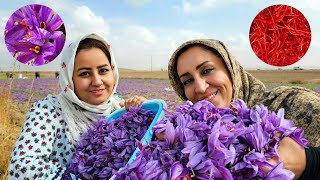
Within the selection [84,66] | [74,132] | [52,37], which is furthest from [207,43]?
[52,37]

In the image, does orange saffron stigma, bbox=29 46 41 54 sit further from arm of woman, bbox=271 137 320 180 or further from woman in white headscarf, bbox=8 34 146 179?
arm of woman, bbox=271 137 320 180

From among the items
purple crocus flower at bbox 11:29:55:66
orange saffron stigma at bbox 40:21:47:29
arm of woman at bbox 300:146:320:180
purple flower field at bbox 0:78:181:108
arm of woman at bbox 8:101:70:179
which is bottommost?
purple flower field at bbox 0:78:181:108

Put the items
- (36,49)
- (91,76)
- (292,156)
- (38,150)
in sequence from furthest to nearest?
1. (36,49)
2. (91,76)
3. (38,150)
4. (292,156)

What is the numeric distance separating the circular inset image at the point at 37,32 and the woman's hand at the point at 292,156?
2.50 meters

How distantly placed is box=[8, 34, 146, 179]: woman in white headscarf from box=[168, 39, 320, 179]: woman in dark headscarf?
0.41m

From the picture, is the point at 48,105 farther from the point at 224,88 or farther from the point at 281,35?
the point at 281,35

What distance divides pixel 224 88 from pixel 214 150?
4.31 ft

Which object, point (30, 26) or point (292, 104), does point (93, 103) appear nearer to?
point (30, 26)

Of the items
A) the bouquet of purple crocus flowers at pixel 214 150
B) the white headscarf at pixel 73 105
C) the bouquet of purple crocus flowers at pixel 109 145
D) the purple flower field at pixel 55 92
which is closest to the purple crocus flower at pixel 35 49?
the white headscarf at pixel 73 105

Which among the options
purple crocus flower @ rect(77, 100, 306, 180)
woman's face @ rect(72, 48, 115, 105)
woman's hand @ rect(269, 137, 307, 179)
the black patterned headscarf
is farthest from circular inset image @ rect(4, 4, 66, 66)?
woman's hand @ rect(269, 137, 307, 179)

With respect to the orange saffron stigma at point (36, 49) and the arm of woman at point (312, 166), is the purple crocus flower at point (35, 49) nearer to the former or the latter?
the orange saffron stigma at point (36, 49)

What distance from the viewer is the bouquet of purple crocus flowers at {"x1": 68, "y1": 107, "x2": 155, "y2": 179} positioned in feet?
5.45

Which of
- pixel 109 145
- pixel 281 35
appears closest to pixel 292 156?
pixel 109 145

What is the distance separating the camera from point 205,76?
221 centimetres
